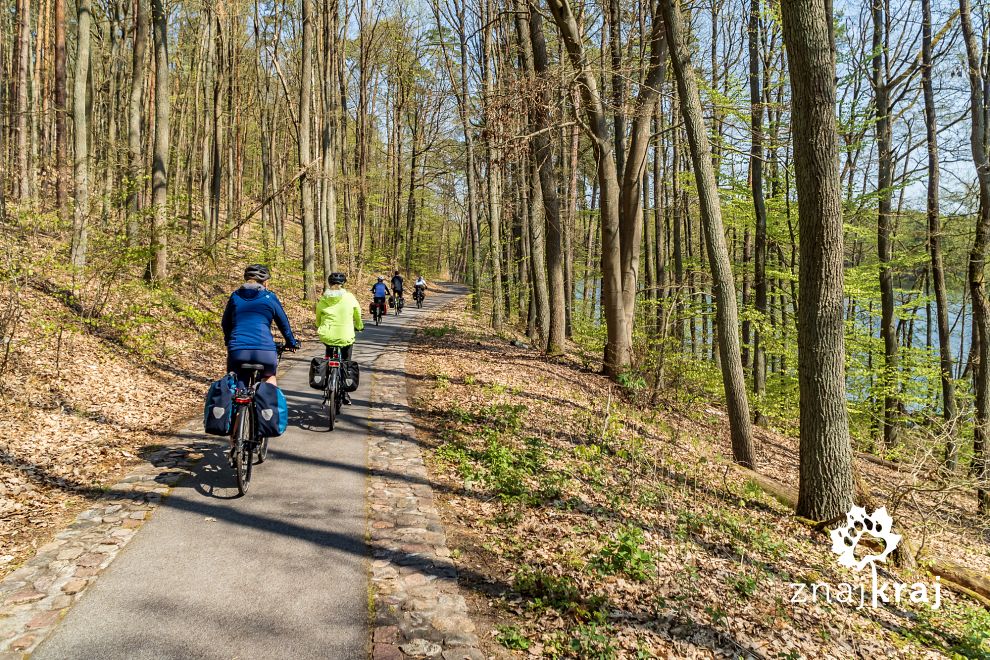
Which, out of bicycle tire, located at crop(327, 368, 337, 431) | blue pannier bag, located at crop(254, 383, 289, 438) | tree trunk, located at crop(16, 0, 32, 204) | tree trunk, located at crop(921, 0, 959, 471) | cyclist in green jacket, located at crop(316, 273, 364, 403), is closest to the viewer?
blue pannier bag, located at crop(254, 383, 289, 438)

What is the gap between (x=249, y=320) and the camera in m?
5.59

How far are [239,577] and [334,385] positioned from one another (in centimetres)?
408

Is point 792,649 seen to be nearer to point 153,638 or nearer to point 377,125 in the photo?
point 153,638

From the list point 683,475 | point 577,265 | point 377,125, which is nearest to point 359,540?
point 683,475

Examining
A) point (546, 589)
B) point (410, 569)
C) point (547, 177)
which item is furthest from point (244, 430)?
point (547, 177)

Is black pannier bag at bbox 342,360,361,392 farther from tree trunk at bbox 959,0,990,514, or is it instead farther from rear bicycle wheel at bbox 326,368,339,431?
→ tree trunk at bbox 959,0,990,514

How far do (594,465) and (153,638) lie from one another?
5567mm

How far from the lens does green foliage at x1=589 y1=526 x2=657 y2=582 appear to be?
15.5 feet

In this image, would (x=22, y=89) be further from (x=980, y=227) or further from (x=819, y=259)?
(x=980, y=227)

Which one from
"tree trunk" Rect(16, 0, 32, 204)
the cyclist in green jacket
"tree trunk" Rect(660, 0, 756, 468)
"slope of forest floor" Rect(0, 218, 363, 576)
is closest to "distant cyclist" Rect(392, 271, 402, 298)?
"slope of forest floor" Rect(0, 218, 363, 576)

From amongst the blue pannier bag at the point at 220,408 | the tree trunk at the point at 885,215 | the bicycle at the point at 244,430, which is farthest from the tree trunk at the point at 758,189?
the blue pannier bag at the point at 220,408

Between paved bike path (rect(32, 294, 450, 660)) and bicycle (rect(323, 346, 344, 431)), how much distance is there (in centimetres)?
146

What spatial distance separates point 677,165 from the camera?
79.9 feet

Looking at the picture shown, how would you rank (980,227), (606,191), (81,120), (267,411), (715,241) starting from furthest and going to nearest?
(606,191)
(81,120)
(980,227)
(715,241)
(267,411)
